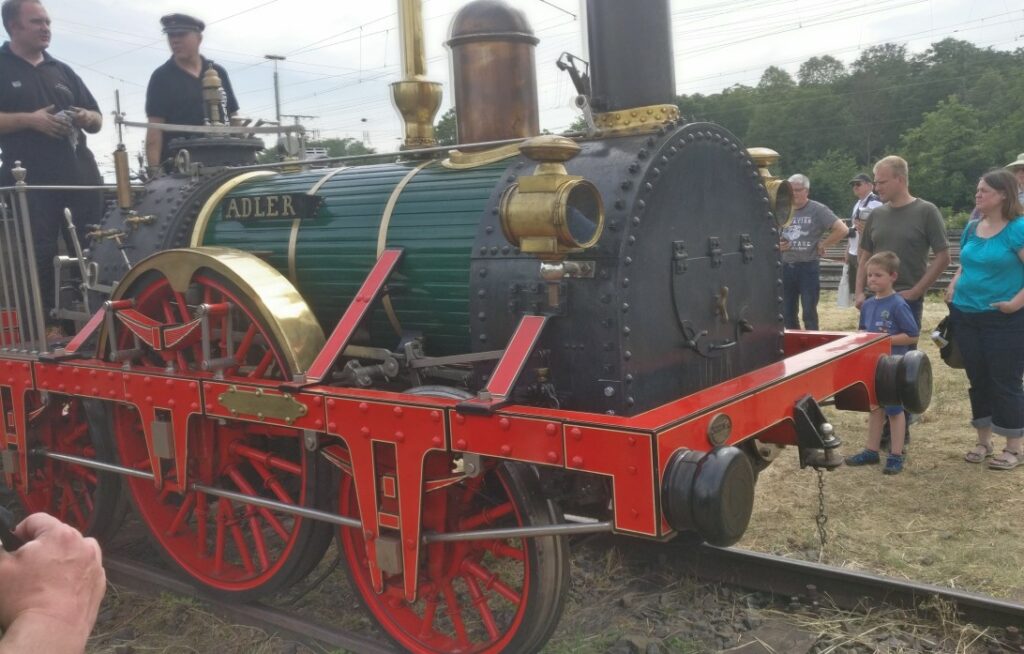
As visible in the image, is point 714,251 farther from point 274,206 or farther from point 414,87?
point 274,206

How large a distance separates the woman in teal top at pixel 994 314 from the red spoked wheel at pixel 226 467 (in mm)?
3869

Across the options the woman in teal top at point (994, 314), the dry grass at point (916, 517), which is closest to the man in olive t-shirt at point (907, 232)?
the woman in teal top at point (994, 314)

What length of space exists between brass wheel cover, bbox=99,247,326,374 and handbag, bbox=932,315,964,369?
Result: 3847 mm

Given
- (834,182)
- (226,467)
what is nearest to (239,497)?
(226,467)

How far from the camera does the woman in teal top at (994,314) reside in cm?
502

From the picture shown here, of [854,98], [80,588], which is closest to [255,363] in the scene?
[80,588]

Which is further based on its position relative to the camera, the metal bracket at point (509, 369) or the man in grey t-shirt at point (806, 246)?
the man in grey t-shirt at point (806, 246)

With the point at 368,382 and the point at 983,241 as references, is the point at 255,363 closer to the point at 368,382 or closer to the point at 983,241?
the point at 368,382

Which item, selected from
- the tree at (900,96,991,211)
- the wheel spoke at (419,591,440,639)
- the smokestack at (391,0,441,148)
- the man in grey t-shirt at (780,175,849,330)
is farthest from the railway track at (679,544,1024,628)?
the tree at (900,96,991,211)

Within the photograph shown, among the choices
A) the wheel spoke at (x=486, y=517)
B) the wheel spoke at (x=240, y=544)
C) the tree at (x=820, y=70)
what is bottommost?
the wheel spoke at (x=240, y=544)

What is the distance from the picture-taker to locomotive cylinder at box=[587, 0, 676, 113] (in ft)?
11.1

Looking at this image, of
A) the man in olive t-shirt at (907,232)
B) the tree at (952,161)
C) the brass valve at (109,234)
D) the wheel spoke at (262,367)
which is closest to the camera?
the wheel spoke at (262,367)

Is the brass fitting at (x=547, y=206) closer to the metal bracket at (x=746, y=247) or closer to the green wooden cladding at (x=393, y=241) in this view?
the green wooden cladding at (x=393, y=241)

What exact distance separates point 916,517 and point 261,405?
335 centimetres
